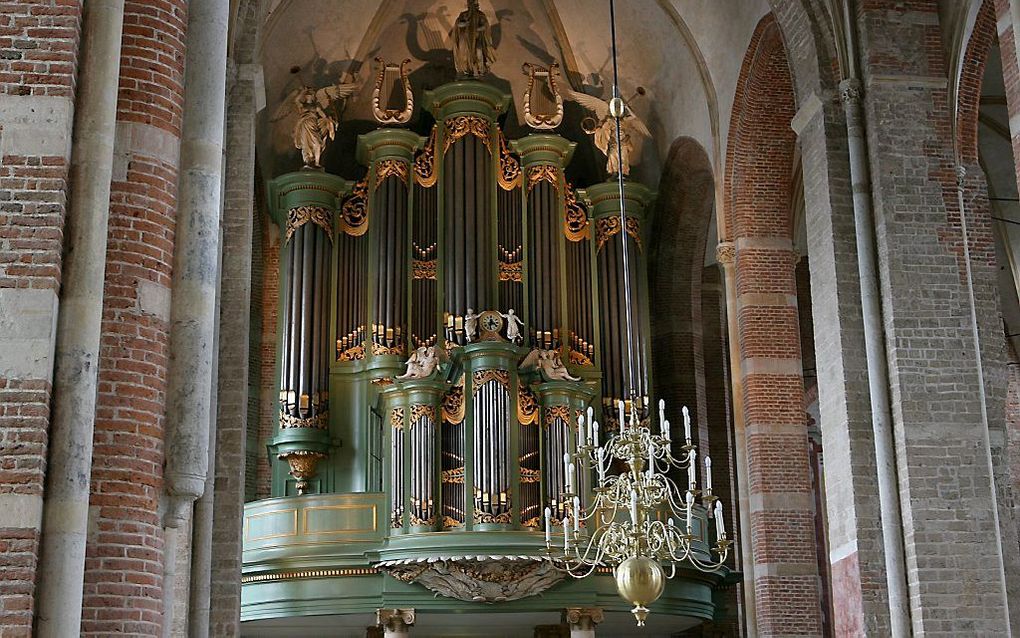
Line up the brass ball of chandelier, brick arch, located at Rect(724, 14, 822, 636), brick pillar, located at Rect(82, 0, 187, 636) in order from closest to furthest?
brick pillar, located at Rect(82, 0, 187, 636)
the brass ball of chandelier
brick arch, located at Rect(724, 14, 822, 636)

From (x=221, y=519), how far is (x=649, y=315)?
9481 millimetres

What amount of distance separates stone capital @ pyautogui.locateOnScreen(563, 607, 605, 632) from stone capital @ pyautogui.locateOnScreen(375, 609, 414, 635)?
6.75 feet

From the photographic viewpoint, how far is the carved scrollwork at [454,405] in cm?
1789

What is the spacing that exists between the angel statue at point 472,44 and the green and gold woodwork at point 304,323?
2605 millimetres

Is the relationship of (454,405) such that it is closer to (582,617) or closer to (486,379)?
(486,379)

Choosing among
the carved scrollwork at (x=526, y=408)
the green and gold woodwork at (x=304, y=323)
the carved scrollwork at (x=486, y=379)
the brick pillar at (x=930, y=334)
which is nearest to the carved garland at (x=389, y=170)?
the green and gold woodwork at (x=304, y=323)

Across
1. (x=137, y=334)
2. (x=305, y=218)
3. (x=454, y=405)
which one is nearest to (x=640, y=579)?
(x=137, y=334)

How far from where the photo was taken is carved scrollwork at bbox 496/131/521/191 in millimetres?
19906

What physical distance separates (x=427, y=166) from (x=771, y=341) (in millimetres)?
5959

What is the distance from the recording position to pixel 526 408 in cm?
1797

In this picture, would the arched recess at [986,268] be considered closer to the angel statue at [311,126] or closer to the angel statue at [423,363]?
the angel statue at [423,363]

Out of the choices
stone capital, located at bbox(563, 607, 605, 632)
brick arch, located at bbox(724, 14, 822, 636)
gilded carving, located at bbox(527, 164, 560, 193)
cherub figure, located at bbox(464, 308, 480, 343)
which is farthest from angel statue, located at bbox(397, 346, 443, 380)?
brick arch, located at bbox(724, 14, 822, 636)

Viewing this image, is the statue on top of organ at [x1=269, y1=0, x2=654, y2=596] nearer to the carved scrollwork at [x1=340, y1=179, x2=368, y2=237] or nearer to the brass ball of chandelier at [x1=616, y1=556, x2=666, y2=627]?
the carved scrollwork at [x1=340, y1=179, x2=368, y2=237]

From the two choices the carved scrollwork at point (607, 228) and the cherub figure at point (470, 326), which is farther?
the carved scrollwork at point (607, 228)
